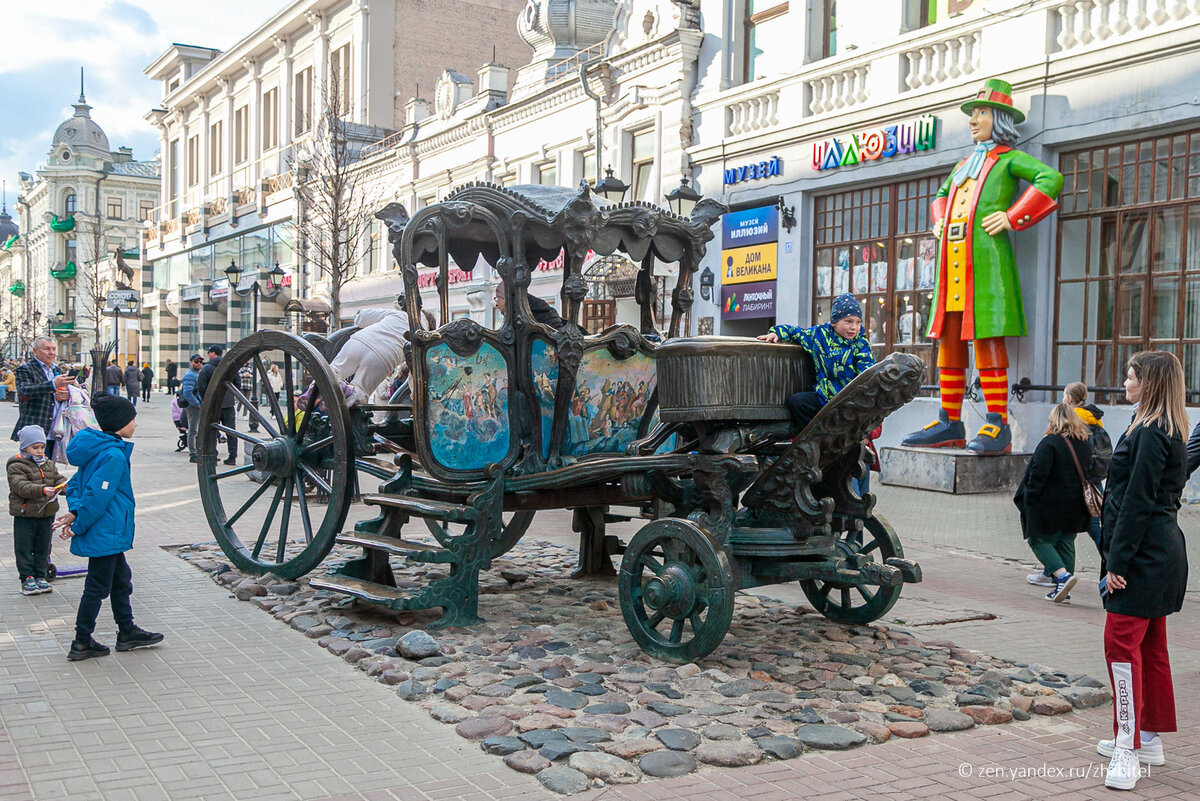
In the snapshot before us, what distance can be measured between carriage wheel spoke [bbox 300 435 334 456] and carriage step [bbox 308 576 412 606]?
0.95 meters

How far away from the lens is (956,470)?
13680mm

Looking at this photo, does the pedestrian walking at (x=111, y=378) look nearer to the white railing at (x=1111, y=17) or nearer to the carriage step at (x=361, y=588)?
the white railing at (x=1111, y=17)

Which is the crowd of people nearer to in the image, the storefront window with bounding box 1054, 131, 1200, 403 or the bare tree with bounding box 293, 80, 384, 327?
the storefront window with bounding box 1054, 131, 1200, 403

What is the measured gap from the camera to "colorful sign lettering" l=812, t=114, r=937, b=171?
15.4 metres

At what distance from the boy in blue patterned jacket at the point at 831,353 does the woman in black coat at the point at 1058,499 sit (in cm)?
240

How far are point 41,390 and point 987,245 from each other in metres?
9.96

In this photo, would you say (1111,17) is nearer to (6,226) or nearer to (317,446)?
(317,446)

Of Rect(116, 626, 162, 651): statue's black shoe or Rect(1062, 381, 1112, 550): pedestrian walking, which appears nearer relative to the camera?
Rect(116, 626, 162, 651): statue's black shoe

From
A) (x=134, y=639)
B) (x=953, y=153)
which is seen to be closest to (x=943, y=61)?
(x=953, y=153)

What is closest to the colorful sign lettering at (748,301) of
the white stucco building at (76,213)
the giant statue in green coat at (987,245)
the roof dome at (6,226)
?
the giant statue in green coat at (987,245)

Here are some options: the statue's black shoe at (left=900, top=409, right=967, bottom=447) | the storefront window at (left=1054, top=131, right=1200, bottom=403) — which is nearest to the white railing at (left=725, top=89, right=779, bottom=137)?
the storefront window at (left=1054, top=131, right=1200, bottom=403)

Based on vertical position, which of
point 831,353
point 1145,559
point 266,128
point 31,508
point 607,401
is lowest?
point 31,508

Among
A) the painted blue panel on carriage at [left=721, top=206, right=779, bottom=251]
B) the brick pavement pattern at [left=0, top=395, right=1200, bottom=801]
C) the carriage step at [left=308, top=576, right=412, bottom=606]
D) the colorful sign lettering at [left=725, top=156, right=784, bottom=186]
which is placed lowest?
the brick pavement pattern at [left=0, top=395, right=1200, bottom=801]

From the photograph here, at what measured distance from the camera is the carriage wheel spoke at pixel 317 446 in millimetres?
7772
